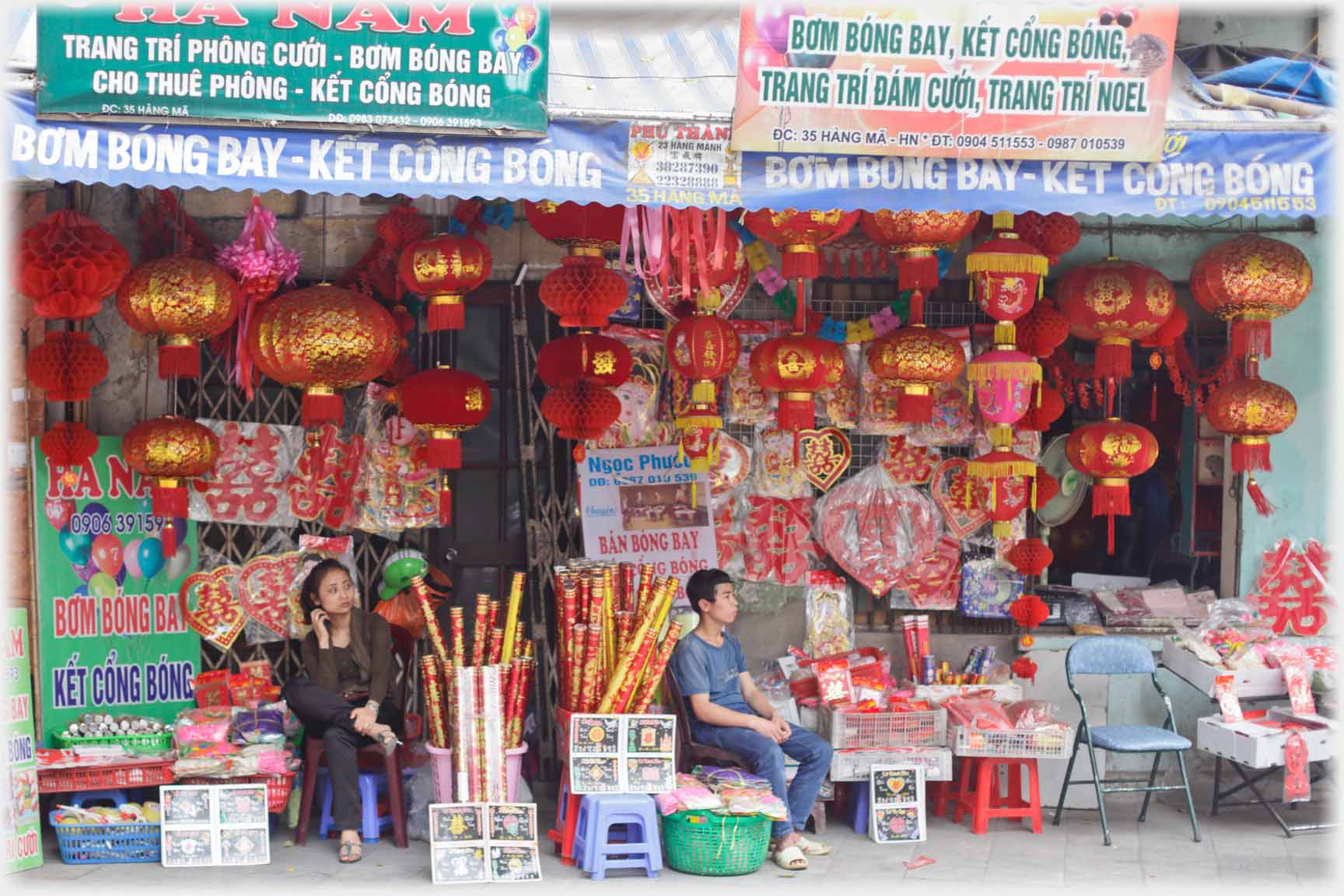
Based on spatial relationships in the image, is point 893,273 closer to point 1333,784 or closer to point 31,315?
point 1333,784

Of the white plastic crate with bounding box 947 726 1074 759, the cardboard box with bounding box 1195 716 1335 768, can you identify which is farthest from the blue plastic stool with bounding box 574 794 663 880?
the cardboard box with bounding box 1195 716 1335 768

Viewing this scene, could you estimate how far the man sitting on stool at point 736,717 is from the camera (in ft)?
22.7

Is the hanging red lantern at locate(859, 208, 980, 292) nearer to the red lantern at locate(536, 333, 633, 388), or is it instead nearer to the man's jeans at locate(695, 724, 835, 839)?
the red lantern at locate(536, 333, 633, 388)

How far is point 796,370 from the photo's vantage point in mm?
7160

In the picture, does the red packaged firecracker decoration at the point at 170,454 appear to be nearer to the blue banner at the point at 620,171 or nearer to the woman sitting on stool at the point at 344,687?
the woman sitting on stool at the point at 344,687

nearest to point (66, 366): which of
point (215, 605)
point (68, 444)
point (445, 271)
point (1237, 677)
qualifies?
point (68, 444)

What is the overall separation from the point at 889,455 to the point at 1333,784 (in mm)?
2735

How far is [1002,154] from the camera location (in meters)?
6.05

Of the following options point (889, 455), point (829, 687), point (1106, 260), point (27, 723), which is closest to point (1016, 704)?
point (829, 687)

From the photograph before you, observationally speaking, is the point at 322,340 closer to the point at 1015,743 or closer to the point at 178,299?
the point at 178,299

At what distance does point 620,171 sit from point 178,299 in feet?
6.76

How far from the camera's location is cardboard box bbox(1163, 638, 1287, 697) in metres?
7.50

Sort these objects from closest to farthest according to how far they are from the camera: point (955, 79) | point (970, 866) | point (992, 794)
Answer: point (955, 79) → point (970, 866) → point (992, 794)

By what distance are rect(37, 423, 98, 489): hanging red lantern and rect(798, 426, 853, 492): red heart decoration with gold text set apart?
11.7 ft
